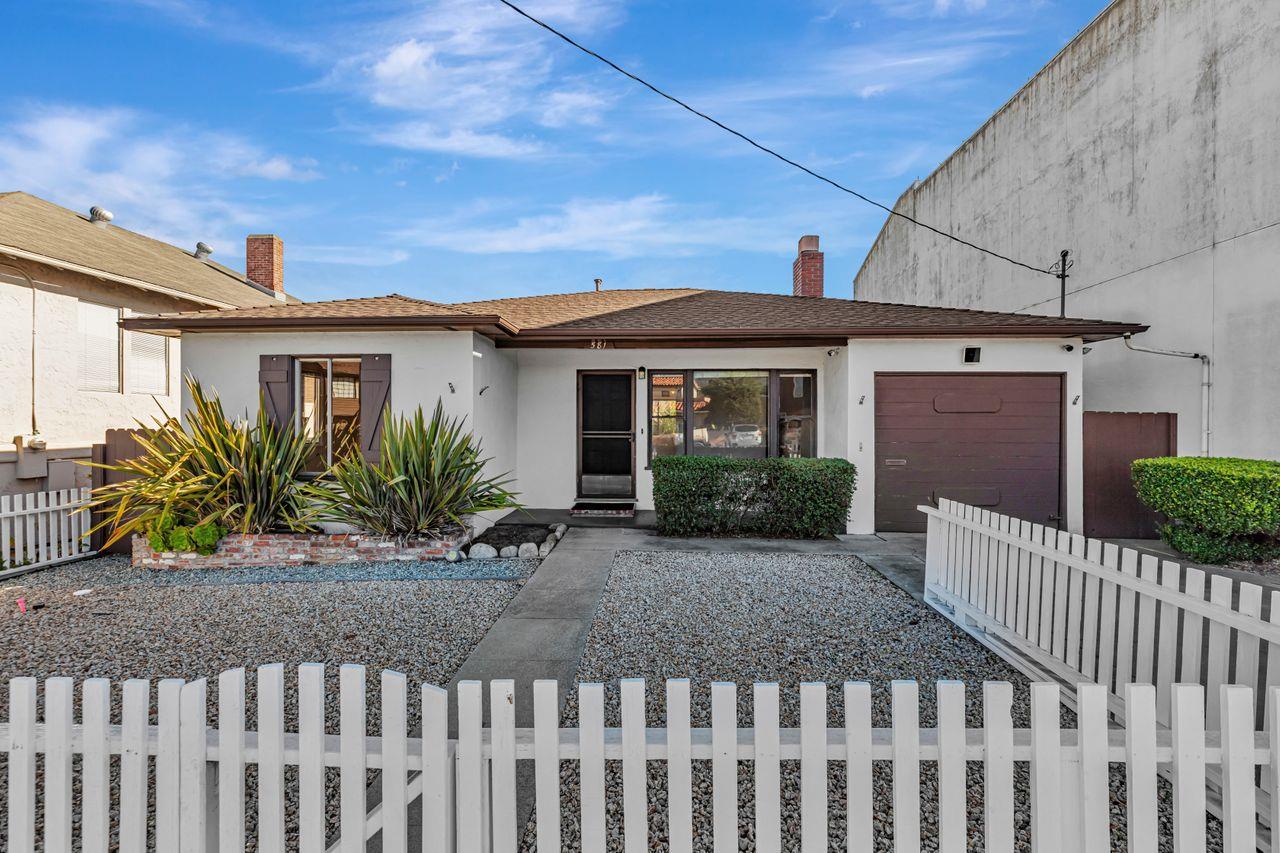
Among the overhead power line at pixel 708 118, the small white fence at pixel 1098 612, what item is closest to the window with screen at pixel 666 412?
the overhead power line at pixel 708 118

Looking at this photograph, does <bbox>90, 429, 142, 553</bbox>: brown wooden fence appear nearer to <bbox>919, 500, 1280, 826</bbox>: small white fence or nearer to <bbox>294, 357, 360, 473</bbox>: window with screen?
<bbox>294, 357, 360, 473</bbox>: window with screen

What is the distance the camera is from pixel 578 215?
13438 millimetres

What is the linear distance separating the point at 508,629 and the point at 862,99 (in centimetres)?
1005

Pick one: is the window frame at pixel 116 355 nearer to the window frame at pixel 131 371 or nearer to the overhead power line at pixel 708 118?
the window frame at pixel 131 371

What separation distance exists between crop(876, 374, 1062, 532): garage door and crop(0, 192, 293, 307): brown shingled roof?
1158 cm

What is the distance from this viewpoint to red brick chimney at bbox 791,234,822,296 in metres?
12.4

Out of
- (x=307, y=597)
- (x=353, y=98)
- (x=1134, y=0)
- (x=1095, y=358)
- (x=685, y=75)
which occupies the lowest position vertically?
(x=307, y=597)

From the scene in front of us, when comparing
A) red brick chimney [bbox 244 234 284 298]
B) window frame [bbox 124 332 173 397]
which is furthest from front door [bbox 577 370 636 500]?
red brick chimney [bbox 244 234 284 298]

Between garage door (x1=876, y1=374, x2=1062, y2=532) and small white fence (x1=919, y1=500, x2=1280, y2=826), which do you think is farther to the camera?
garage door (x1=876, y1=374, x2=1062, y2=532)

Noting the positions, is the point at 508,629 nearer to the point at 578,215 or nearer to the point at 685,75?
the point at 685,75

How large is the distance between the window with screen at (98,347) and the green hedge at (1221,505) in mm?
13899

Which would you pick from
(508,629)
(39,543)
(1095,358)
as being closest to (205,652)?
(508,629)

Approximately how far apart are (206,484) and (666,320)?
5897 millimetres

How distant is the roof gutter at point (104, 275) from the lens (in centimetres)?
761
